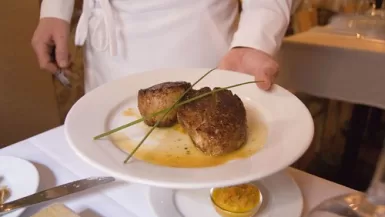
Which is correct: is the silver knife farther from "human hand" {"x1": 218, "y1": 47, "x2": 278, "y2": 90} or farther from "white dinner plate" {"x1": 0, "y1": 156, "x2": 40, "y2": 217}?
"human hand" {"x1": 218, "y1": 47, "x2": 278, "y2": 90}

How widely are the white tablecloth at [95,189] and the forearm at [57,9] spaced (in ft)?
1.32

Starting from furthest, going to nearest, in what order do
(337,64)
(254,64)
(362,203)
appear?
1. (337,64)
2. (254,64)
3. (362,203)

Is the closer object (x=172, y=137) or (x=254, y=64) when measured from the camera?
(x=172, y=137)

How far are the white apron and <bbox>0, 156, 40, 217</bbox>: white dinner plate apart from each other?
0.40 metres

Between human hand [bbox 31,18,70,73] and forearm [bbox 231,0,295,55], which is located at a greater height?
forearm [bbox 231,0,295,55]

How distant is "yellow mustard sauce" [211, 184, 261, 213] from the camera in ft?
1.84

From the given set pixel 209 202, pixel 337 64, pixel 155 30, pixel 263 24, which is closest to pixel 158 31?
pixel 155 30

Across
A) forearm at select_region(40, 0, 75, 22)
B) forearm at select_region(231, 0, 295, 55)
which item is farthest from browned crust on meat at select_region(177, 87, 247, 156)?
forearm at select_region(40, 0, 75, 22)

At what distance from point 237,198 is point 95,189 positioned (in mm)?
228

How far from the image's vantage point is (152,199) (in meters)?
0.61

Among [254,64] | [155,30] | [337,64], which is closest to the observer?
[254,64]

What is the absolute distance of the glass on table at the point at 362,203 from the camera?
1.68 ft

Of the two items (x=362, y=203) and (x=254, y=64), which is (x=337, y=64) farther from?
(x=362, y=203)

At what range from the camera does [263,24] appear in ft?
2.79
